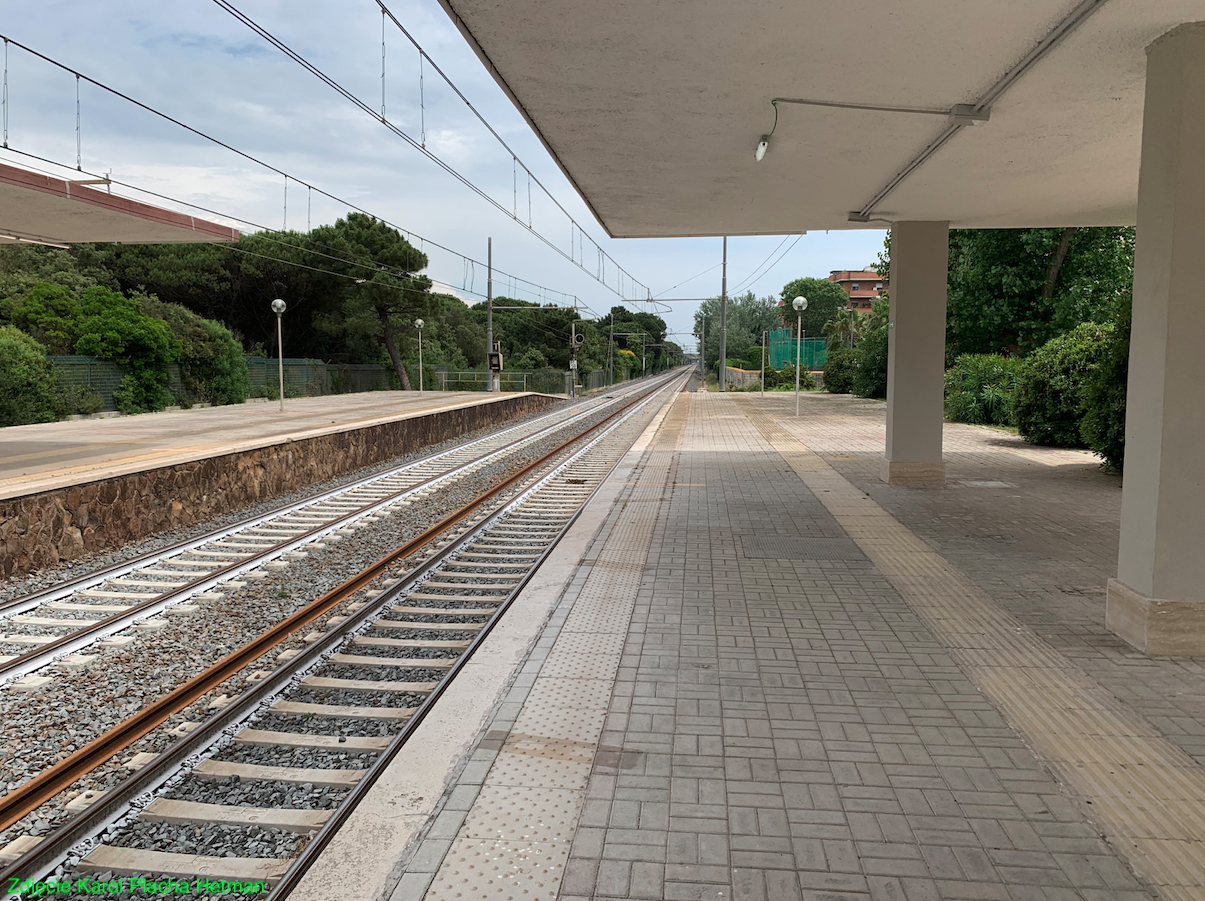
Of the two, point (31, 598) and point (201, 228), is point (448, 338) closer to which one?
point (201, 228)

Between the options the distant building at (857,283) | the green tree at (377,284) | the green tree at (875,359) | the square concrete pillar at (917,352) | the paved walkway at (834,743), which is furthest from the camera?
the distant building at (857,283)

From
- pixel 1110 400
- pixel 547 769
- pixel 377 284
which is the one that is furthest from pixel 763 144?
pixel 377 284

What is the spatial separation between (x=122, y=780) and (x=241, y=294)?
38.1 meters

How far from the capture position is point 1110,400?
10898 millimetres

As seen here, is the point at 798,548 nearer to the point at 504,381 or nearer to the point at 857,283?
the point at 504,381

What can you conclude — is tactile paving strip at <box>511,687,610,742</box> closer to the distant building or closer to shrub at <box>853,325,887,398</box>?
shrub at <box>853,325,887,398</box>

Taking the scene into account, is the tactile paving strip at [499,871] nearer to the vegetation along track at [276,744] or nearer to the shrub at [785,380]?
the vegetation along track at [276,744]

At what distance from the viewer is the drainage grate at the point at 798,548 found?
23.8ft

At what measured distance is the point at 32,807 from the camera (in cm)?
349

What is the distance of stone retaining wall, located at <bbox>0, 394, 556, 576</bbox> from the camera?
8039mm

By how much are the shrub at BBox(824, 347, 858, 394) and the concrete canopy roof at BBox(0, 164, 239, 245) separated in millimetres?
31189

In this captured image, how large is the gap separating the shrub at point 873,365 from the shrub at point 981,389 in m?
8.89

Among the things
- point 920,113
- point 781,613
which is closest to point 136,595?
point 781,613

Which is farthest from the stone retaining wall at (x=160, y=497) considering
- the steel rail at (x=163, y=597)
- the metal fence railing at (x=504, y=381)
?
the metal fence railing at (x=504, y=381)
